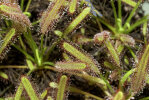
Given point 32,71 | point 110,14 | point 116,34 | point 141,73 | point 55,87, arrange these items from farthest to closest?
point 110,14 < point 116,34 < point 32,71 < point 55,87 < point 141,73

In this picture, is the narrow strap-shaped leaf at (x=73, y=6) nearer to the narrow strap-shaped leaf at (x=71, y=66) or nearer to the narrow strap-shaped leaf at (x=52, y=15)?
the narrow strap-shaped leaf at (x=52, y=15)

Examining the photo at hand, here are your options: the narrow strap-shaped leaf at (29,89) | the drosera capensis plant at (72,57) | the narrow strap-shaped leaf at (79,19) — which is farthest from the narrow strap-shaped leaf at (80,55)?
the narrow strap-shaped leaf at (29,89)

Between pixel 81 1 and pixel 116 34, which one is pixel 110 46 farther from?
pixel 116 34

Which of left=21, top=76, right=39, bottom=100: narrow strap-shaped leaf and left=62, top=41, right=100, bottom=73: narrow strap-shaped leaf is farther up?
left=62, top=41, right=100, bottom=73: narrow strap-shaped leaf

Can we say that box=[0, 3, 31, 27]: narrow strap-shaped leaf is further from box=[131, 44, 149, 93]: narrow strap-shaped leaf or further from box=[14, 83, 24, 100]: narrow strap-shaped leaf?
box=[131, 44, 149, 93]: narrow strap-shaped leaf

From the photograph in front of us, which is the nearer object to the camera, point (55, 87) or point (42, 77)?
point (55, 87)

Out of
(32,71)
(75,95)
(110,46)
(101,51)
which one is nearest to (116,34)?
(101,51)

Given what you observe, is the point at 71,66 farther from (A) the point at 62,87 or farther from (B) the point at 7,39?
(B) the point at 7,39

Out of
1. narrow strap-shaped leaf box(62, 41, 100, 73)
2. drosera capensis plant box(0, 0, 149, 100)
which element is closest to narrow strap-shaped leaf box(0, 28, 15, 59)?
drosera capensis plant box(0, 0, 149, 100)
